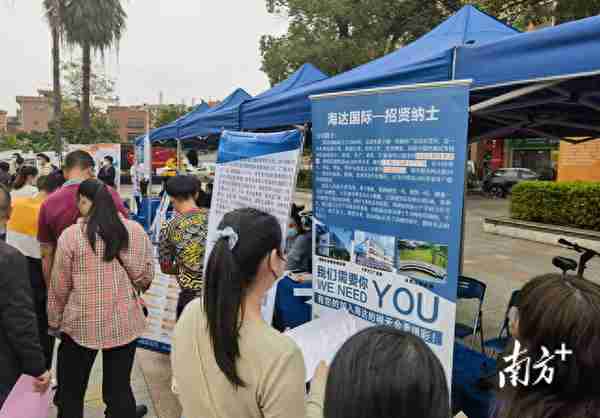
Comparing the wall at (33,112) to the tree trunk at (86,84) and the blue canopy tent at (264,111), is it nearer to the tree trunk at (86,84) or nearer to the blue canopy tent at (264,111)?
the tree trunk at (86,84)

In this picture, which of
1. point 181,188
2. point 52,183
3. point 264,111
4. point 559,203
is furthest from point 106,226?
point 559,203

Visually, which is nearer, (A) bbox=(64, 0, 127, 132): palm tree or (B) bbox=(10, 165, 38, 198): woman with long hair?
(B) bbox=(10, 165, 38, 198): woman with long hair

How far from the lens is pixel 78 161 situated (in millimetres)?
3242

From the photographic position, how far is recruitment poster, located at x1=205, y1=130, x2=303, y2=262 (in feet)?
9.36

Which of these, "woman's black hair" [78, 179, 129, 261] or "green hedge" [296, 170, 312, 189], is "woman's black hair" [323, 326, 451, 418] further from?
"green hedge" [296, 170, 312, 189]

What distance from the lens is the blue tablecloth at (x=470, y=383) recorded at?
2.49 m

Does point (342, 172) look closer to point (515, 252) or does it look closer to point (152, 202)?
point (152, 202)

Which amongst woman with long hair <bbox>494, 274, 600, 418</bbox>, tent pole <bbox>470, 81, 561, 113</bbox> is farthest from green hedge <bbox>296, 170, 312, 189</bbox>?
woman with long hair <bbox>494, 274, 600, 418</bbox>

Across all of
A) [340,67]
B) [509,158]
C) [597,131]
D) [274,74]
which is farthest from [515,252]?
[509,158]

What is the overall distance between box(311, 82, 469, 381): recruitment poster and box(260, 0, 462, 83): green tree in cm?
1740

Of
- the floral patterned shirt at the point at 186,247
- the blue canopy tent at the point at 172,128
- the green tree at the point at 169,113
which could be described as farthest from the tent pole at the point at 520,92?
the green tree at the point at 169,113

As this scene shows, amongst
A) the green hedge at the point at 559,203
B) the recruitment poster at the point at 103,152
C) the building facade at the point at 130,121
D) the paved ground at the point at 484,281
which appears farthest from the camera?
the building facade at the point at 130,121

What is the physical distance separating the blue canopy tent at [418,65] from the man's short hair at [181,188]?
0.93m

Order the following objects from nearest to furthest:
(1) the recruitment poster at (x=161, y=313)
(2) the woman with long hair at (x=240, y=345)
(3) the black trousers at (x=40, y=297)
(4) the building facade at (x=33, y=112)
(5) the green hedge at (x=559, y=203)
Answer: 1. (2) the woman with long hair at (x=240, y=345)
2. (3) the black trousers at (x=40, y=297)
3. (1) the recruitment poster at (x=161, y=313)
4. (5) the green hedge at (x=559, y=203)
5. (4) the building facade at (x=33, y=112)
